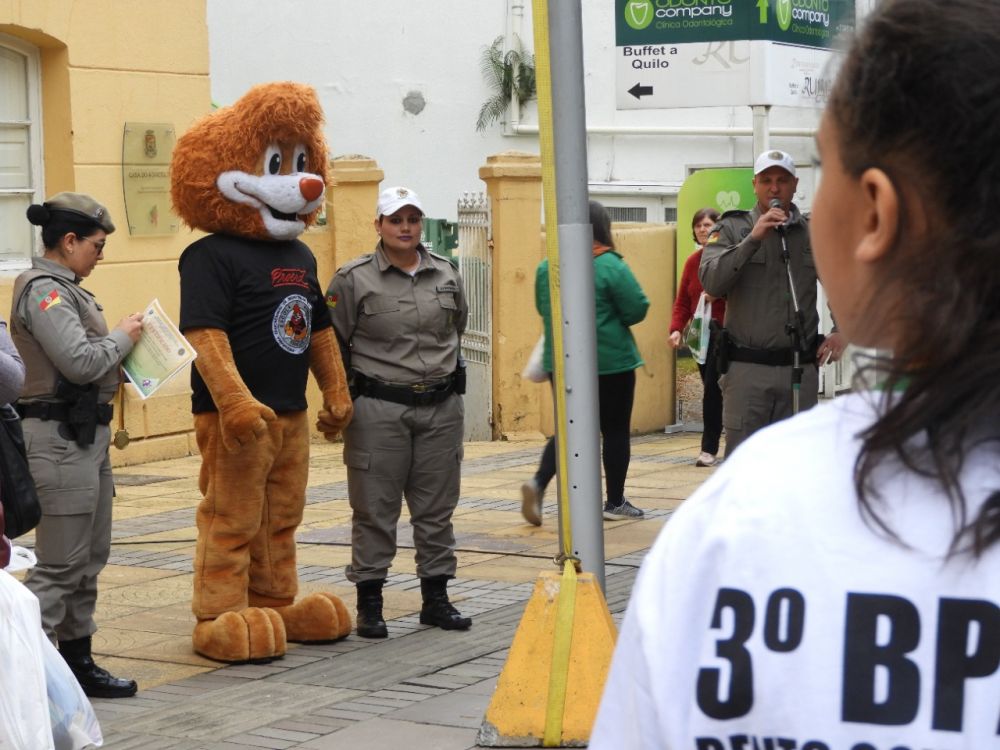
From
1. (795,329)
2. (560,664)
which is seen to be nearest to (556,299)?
(560,664)

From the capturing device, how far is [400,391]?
21.7ft

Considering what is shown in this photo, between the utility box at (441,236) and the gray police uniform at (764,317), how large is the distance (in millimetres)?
6515

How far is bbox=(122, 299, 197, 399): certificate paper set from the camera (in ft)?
18.9

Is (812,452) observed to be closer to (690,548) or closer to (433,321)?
(690,548)

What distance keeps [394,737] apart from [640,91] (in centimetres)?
888

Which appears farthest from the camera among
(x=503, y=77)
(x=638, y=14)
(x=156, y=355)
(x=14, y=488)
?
(x=503, y=77)

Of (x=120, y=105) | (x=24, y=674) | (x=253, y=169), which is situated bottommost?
(x=24, y=674)

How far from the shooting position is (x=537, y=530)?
912cm

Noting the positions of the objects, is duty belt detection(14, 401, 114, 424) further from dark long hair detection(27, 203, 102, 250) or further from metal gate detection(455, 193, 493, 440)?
metal gate detection(455, 193, 493, 440)

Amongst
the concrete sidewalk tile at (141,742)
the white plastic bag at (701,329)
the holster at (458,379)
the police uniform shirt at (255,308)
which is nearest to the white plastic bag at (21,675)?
the concrete sidewalk tile at (141,742)

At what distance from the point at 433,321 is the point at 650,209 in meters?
14.9

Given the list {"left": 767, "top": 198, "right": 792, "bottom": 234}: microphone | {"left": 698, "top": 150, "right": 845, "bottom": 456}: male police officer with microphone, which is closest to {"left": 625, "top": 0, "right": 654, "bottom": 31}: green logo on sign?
{"left": 698, "top": 150, "right": 845, "bottom": 456}: male police officer with microphone

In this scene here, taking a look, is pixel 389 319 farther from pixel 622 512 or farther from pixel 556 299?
pixel 622 512

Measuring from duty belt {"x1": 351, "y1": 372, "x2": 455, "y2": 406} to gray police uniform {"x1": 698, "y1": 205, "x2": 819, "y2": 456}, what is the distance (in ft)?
5.23
